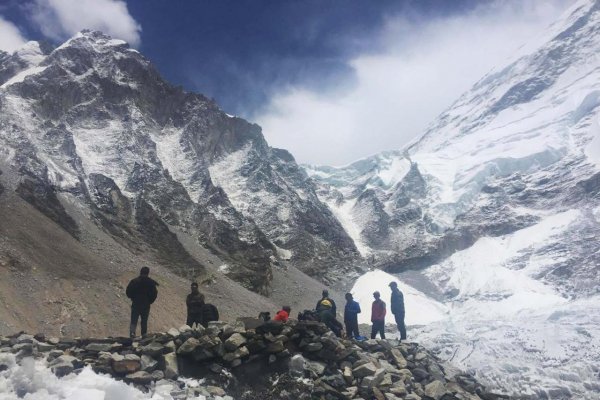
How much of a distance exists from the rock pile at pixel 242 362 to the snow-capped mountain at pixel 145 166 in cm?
4938

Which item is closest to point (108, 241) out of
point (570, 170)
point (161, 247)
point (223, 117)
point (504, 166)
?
point (161, 247)

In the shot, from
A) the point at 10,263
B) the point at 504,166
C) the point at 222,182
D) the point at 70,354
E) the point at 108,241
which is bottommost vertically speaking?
the point at 70,354

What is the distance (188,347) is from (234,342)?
1054 mm

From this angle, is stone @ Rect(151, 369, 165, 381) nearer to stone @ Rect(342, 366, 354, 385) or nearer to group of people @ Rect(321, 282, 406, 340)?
stone @ Rect(342, 366, 354, 385)

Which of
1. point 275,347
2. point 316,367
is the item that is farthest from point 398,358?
point 275,347

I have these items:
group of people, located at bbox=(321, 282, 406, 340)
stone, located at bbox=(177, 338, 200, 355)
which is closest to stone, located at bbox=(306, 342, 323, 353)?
stone, located at bbox=(177, 338, 200, 355)

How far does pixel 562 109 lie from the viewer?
624 ft

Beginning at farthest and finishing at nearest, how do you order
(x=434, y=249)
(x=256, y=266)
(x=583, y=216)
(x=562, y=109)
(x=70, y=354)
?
(x=562, y=109), (x=434, y=249), (x=583, y=216), (x=256, y=266), (x=70, y=354)

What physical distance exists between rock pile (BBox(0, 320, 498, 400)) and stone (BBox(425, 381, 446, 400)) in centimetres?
3

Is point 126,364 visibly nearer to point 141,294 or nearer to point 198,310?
point 141,294

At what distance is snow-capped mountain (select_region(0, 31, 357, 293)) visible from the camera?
2889 inches

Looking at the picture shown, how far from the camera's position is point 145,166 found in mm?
97062

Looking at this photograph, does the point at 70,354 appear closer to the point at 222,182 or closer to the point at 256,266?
the point at 256,266

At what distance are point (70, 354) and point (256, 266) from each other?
215ft
